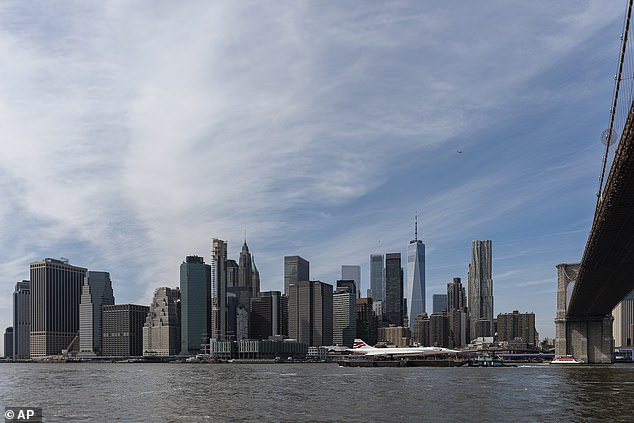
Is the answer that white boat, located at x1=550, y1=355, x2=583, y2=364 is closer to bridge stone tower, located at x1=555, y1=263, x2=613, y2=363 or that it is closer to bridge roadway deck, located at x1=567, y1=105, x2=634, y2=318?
bridge stone tower, located at x1=555, y1=263, x2=613, y2=363

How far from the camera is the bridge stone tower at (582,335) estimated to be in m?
135

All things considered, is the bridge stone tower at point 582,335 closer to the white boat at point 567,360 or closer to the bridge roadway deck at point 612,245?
the white boat at point 567,360

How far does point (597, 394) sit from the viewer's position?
56656mm

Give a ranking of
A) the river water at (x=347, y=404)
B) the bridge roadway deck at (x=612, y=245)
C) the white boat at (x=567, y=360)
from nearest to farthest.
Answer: the bridge roadway deck at (x=612, y=245) < the river water at (x=347, y=404) < the white boat at (x=567, y=360)

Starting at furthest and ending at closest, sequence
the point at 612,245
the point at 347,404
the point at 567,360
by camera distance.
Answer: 1. the point at 567,360
2. the point at 612,245
3. the point at 347,404

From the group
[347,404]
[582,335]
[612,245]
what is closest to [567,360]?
[582,335]

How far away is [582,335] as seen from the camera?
451 ft

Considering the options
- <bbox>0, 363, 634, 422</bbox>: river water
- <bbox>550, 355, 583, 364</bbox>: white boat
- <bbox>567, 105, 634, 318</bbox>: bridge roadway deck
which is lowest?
<bbox>550, 355, 583, 364</bbox>: white boat

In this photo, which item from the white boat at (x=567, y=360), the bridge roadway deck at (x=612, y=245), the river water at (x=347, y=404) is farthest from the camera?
the white boat at (x=567, y=360)

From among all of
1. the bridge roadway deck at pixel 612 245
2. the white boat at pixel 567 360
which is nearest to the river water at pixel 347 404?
the bridge roadway deck at pixel 612 245

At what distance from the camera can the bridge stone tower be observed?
135375mm

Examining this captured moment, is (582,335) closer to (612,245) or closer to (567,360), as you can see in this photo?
(567,360)

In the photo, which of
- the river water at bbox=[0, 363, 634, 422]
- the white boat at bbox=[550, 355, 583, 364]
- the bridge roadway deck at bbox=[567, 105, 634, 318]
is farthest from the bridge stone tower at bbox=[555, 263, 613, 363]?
the river water at bbox=[0, 363, 634, 422]

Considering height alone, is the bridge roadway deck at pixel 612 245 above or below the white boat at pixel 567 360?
above
